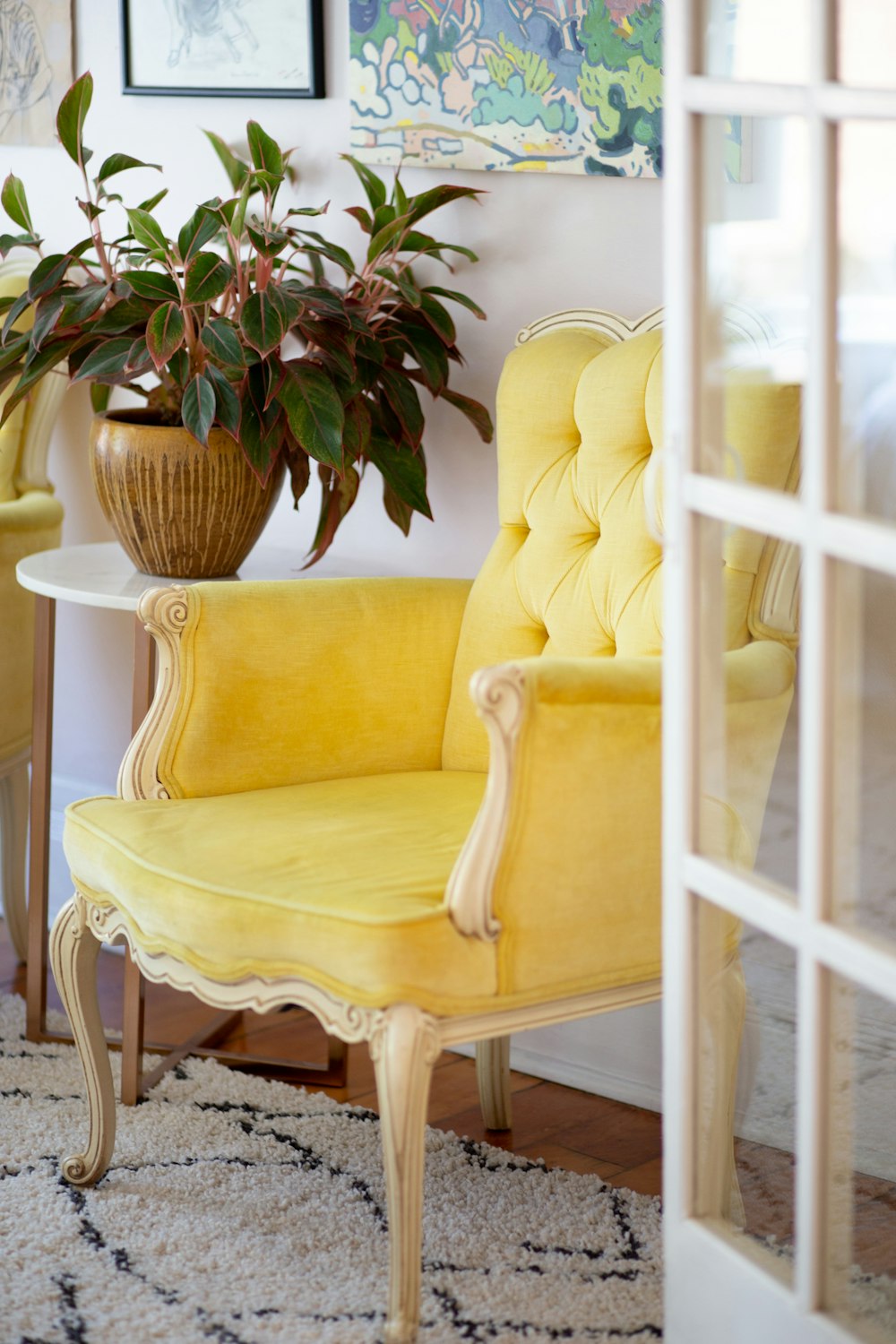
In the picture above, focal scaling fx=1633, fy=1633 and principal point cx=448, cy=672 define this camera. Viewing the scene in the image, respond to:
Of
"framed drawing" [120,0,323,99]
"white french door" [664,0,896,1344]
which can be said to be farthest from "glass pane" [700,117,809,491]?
"framed drawing" [120,0,323,99]

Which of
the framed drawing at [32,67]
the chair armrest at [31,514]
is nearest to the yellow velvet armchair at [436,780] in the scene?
the chair armrest at [31,514]

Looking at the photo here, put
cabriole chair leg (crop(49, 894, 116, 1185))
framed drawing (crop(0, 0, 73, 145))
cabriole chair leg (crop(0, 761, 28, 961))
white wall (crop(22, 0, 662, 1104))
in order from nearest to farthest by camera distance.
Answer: cabriole chair leg (crop(49, 894, 116, 1185))
white wall (crop(22, 0, 662, 1104))
cabriole chair leg (crop(0, 761, 28, 961))
framed drawing (crop(0, 0, 73, 145))

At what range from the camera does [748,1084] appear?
1.53 metres

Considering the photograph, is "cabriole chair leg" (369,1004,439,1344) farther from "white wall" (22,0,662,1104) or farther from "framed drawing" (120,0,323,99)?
"framed drawing" (120,0,323,99)

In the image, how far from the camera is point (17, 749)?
2.66m

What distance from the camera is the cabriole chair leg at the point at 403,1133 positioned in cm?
153

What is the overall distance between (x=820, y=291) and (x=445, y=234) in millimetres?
1239

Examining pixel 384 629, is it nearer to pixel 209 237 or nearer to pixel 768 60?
pixel 209 237

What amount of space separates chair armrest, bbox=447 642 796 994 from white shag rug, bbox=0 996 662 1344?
1.27 feet

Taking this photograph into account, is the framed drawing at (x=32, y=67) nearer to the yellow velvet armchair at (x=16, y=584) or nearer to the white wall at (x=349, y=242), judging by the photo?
the white wall at (x=349, y=242)

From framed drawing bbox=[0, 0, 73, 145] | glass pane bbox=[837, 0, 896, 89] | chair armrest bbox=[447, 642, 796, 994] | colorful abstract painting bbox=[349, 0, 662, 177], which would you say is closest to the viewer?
glass pane bbox=[837, 0, 896, 89]

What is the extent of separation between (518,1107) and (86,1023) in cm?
67

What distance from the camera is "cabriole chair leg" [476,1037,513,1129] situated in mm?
2148

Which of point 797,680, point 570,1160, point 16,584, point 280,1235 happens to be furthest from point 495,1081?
point 16,584
